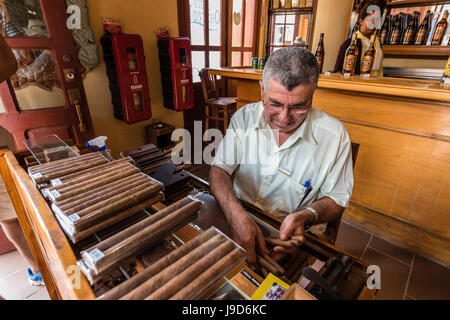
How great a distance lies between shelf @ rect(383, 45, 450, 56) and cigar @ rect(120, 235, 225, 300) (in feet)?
17.1

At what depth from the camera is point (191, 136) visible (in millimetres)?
4527

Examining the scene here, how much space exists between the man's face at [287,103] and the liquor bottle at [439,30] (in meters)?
4.33

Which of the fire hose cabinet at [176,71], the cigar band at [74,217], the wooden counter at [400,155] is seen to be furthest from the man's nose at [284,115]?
the fire hose cabinet at [176,71]

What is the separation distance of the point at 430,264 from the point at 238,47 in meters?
4.65

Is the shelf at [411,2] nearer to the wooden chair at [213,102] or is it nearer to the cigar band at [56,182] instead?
the wooden chair at [213,102]

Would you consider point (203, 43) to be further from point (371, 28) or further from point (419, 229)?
point (419, 229)

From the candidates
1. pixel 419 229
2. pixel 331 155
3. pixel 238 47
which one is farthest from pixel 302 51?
pixel 238 47

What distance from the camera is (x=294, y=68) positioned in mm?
1124

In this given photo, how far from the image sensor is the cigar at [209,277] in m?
0.48

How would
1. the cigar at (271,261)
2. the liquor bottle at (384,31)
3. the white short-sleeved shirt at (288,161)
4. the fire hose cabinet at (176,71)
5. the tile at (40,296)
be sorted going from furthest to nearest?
the liquor bottle at (384,31)
the fire hose cabinet at (176,71)
the tile at (40,296)
the white short-sleeved shirt at (288,161)
the cigar at (271,261)

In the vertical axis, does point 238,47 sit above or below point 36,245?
above

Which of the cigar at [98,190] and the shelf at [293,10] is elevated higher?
the shelf at [293,10]

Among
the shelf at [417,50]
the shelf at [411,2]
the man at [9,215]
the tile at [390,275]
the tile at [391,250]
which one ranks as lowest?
the tile at [391,250]

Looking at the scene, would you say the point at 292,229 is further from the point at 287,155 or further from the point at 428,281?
the point at 428,281
